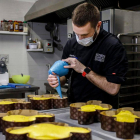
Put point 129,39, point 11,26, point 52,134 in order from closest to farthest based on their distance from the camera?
1. point 52,134
2. point 129,39
3. point 11,26

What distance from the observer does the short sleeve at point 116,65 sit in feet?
5.81

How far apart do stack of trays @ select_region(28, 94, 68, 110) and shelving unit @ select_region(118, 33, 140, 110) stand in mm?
1514

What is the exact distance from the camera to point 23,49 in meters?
4.46

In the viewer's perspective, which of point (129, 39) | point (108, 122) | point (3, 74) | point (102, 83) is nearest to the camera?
point (108, 122)

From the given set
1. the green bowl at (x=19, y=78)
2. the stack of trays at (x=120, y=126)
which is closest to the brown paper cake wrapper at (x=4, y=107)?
the stack of trays at (x=120, y=126)

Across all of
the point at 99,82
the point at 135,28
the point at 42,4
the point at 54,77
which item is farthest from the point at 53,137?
the point at 42,4

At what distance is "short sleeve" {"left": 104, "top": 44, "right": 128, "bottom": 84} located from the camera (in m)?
1.77

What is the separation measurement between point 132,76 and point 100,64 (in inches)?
59.0

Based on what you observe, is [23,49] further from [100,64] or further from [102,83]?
[102,83]

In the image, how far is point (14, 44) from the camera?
436 cm

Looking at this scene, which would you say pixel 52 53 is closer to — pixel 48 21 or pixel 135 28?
pixel 48 21

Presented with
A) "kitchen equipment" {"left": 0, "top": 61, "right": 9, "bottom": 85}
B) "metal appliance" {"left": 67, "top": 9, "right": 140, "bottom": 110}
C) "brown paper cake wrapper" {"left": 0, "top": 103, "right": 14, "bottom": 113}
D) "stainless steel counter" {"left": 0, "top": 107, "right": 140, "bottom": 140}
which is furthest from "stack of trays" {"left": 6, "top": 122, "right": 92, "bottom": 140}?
"kitchen equipment" {"left": 0, "top": 61, "right": 9, "bottom": 85}

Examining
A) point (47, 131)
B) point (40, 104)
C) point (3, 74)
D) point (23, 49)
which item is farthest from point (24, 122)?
point (23, 49)

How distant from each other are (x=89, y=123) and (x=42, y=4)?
2.87 meters
